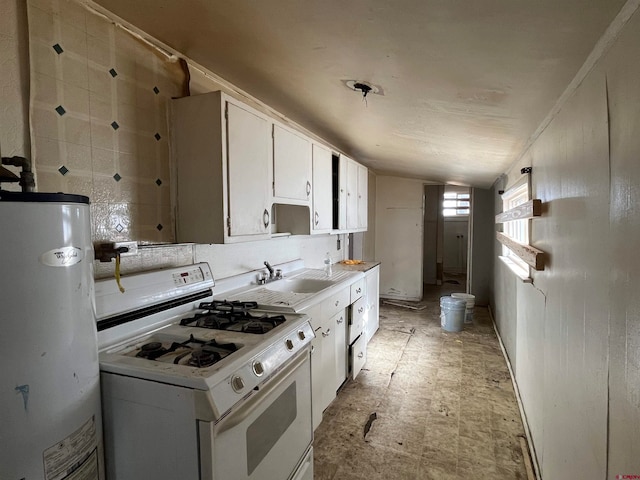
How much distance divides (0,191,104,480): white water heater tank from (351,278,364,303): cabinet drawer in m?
2.22

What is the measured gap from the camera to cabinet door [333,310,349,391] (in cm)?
264

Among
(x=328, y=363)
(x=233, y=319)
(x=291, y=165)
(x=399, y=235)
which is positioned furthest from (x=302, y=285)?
(x=399, y=235)

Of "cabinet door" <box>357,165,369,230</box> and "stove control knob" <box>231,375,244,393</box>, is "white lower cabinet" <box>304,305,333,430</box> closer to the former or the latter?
"stove control knob" <box>231,375,244,393</box>

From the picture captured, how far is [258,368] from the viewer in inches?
48.3

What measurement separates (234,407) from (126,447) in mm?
391

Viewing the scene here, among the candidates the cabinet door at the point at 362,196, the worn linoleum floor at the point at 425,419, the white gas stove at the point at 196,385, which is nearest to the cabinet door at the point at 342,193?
the cabinet door at the point at 362,196

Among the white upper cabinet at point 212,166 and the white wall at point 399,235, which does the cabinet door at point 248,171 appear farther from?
the white wall at point 399,235

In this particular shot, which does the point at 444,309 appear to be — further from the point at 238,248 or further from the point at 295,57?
the point at 295,57

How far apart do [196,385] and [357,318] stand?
2.29m

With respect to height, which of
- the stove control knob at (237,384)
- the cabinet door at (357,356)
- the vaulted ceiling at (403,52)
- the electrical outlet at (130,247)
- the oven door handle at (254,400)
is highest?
the vaulted ceiling at (403,52)

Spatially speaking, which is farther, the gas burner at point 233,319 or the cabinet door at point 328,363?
the cabinet door at point 328,363

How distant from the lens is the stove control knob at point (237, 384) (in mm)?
1088

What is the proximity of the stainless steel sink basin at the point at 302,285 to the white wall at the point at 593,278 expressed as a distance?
1.46m

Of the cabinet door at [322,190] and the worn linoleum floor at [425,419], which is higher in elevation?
the cabinet door at [322,190]
